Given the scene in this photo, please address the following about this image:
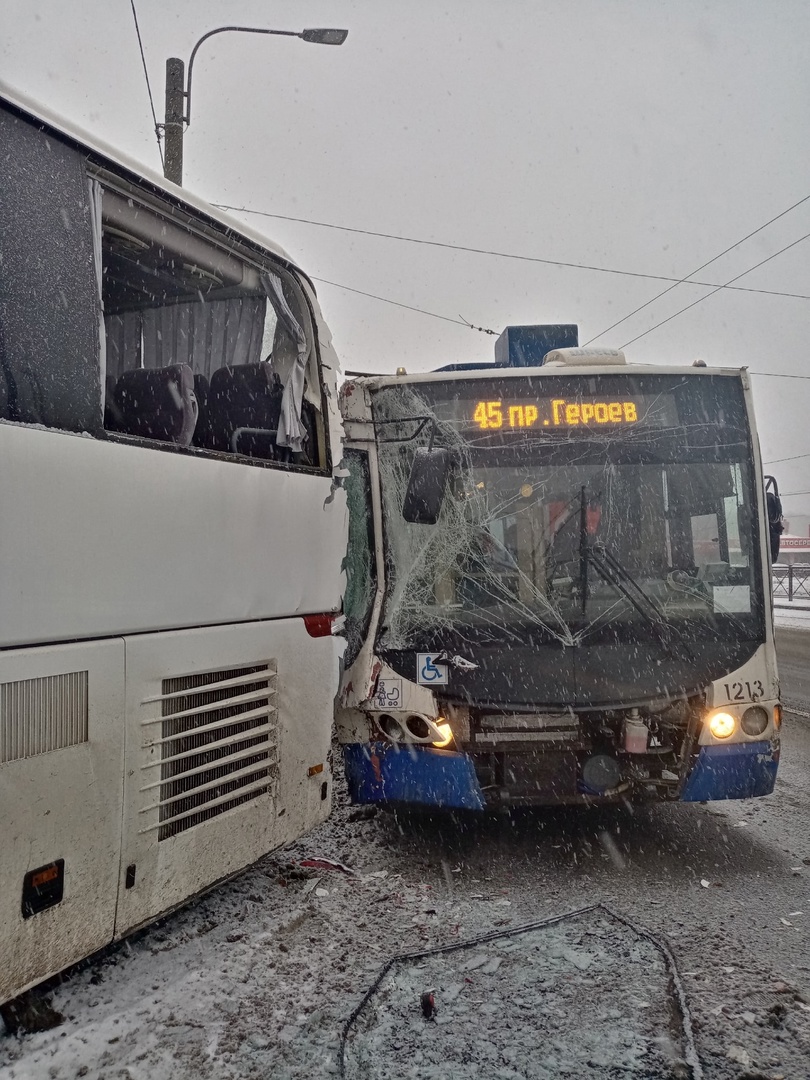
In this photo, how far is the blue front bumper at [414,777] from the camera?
437cm

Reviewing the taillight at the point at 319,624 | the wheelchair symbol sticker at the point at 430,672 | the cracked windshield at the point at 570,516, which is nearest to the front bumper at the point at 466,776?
the wheelchair symbol sticker at the point at 430,672

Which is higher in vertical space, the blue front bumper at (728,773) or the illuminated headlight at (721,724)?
the illuminated headlight at (721,724)

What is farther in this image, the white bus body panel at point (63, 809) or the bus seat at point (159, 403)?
the bus seat at point (159, 403)

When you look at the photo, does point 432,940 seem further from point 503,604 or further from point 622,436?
point 622,436

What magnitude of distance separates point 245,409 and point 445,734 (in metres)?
1.99

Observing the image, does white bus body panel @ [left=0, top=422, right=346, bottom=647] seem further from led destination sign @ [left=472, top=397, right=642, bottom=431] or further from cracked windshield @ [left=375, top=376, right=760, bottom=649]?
led destination sign @ [left=472, top=397, right=642, bottom=431]

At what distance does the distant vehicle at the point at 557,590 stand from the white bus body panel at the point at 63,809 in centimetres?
194

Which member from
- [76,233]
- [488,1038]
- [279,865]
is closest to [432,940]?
[488,1038]

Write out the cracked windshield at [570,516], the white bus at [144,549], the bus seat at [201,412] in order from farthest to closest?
the cracked windshield at [570,516], the bus seat at [201,412], the white bus at [144,549]

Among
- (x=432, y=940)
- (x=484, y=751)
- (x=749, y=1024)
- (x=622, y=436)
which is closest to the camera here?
(x=749, y=1024)

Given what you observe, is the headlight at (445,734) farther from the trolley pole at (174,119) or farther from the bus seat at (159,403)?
the trolley pole at (174,119)

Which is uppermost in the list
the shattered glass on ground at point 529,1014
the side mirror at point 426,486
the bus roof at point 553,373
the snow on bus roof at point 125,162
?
the snow on bus roof at point 125,162

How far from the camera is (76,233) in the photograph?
115 inches

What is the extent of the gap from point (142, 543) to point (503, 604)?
2309mm
